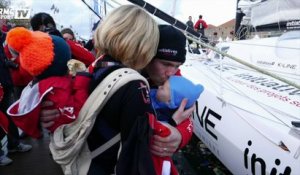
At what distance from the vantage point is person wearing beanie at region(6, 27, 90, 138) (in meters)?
1.25

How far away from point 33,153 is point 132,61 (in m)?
→ 3.29

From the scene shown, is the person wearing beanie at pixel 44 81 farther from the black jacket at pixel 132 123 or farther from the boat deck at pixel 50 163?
the boat deck at pixel 50 163

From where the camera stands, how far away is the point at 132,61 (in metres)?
1.26

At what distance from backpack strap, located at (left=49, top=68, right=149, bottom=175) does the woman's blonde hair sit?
74 mm

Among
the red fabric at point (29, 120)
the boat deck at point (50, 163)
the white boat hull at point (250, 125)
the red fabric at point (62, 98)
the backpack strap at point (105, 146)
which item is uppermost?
the red fabric at point (62, 98)

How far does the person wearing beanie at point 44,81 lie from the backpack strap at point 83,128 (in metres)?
0.04

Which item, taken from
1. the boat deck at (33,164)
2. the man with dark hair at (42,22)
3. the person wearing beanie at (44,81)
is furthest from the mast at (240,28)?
the person wearing beanie at (44,81)

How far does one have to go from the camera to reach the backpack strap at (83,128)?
3.84ft

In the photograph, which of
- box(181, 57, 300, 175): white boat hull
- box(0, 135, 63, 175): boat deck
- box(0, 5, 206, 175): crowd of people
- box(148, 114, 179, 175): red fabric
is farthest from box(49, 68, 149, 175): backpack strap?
box(0, 135, 63, 175): boat deck

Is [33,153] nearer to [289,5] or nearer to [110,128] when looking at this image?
[110,128]

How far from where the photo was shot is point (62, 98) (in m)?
1.25

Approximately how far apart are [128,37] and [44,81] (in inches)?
15.2

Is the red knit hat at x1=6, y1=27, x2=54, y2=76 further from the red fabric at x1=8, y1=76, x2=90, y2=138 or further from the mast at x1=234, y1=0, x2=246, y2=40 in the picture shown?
the mast at x1=234, y1=0, x2=246, y2=40

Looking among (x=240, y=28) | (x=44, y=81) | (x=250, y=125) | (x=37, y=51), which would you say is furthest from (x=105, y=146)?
(x=240, y=28)
